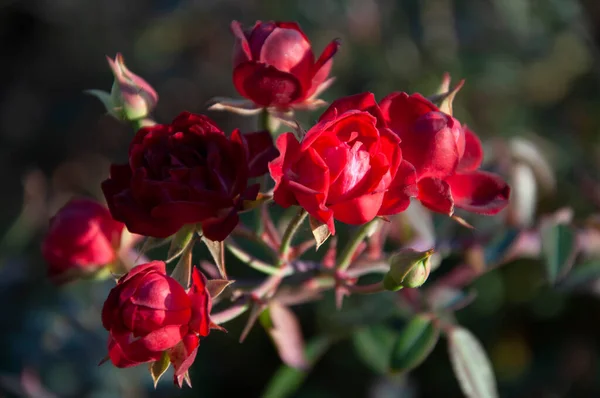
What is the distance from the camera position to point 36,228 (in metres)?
2.95

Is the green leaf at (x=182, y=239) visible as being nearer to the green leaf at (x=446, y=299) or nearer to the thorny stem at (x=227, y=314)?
the thorny stem at (x=227, y=314)

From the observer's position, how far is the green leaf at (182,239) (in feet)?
4.12

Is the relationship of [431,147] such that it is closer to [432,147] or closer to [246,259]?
[432,147]

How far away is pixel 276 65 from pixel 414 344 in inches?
30.8

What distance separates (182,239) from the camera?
127 cm

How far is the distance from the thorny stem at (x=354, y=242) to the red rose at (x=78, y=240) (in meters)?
0.57

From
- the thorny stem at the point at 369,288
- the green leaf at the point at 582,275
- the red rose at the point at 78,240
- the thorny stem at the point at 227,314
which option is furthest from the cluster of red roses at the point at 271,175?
the green leaf at the point at 582,275

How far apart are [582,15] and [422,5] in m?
0.79

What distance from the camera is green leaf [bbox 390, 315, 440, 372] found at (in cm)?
159

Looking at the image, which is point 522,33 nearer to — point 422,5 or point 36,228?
point 422,5

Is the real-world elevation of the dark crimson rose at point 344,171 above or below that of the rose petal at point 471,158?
above

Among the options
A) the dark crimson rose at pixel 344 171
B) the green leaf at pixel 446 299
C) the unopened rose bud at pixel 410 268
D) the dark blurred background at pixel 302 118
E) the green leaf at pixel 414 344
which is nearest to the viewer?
the dark crimson rose at pixel 344 171

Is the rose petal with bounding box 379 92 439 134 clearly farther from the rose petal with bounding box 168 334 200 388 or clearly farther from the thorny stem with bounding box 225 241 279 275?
the rose petal with bounding box 168 334 200 388

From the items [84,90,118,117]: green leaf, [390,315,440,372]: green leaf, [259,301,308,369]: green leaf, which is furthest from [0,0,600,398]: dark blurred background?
[84,90,118,117]: green leaf
